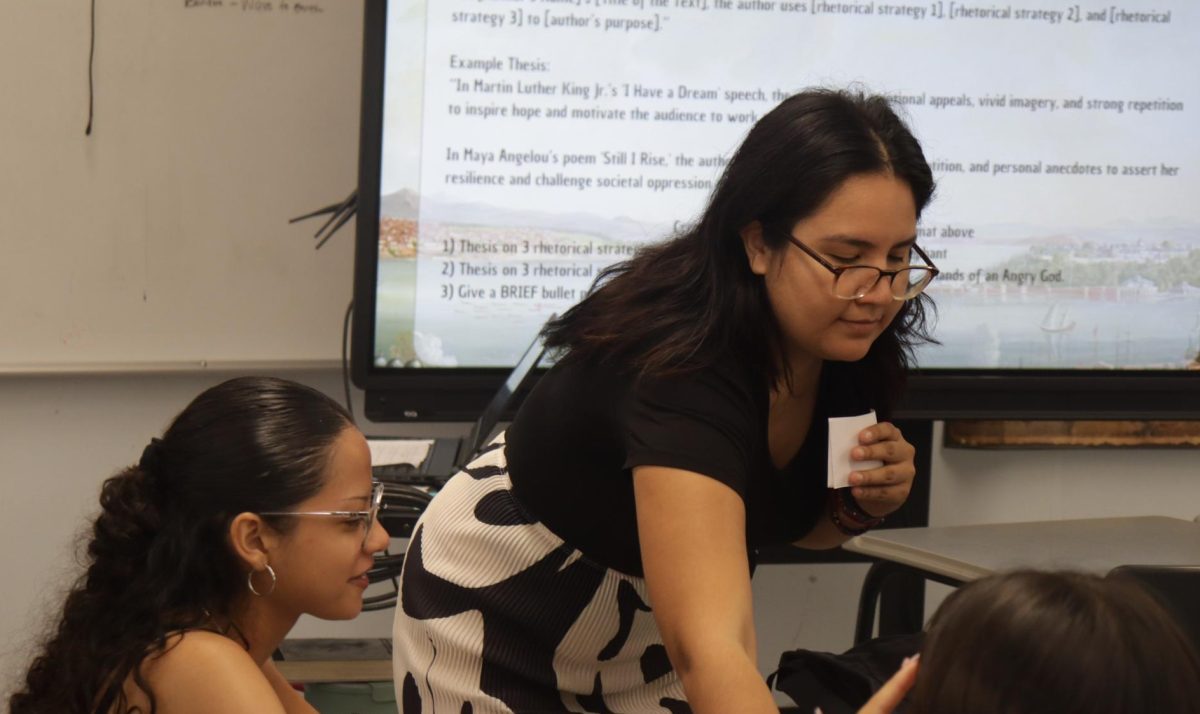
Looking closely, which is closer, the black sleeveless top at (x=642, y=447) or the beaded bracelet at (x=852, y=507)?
the black sleeveless top at (x=642, y=447)

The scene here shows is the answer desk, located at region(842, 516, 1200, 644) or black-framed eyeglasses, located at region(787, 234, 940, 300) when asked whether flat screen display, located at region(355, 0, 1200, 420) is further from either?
black-framed eyeglasses, located at region(787, 234, 940, 300)

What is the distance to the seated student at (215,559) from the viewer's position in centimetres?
126

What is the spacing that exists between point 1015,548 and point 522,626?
0.94 m

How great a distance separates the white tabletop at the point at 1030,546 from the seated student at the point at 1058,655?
100 centimetres

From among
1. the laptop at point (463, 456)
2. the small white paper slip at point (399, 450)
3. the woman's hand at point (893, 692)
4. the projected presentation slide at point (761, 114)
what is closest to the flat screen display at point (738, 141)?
the projected presentation slide at point (761, 114)

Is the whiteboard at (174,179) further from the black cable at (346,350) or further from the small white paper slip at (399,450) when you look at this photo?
the small white paper slip at (399,450)

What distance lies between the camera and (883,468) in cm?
138

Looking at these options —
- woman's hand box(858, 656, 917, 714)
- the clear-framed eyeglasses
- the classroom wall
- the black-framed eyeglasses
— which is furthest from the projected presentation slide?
woman's hand box(858, 656, 917, 714)

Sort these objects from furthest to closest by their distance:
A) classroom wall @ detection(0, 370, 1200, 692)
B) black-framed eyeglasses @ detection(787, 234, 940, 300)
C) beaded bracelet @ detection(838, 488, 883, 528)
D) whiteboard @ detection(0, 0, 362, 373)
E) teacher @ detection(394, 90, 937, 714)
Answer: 1. classroom wall @ detection(0, 370, 1200, 692)
2. whiteboard @ detection(0, 0, 362, 373)
3. beaded bracelet @ detection(838, 488, 883, 528)
4. black-framed eyeglasses @ detection(787, 234, 940, 300)
5. teacher @ detection(394, 90, 937, 714)

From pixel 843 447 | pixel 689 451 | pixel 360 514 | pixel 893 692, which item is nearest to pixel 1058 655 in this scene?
pixel 893 692

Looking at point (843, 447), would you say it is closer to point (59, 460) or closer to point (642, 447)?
→ point (642, 447)

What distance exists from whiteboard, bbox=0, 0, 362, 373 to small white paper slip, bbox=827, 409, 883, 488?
155 centimetres

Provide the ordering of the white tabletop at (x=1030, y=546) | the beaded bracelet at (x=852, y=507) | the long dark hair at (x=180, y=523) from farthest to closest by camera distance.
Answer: the white tabletop at (x=1030, y=546)
the beaded bracelet at (x=852, y=507)
the long dark hair at (x=180, y=523)

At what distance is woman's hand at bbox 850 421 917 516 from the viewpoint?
1364 mm
